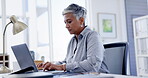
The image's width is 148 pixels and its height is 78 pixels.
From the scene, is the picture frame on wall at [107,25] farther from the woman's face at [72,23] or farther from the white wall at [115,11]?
the woman's face at [72,23]

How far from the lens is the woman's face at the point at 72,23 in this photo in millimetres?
1602

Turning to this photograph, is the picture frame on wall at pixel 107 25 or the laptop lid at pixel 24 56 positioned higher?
the picture frame on wall at pixel 107 25

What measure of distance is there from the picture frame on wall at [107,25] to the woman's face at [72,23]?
302cm

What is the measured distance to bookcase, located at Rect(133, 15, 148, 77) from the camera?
3332 millimetres

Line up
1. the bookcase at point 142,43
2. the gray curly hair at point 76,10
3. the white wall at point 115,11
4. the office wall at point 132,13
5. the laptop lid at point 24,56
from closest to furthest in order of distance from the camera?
1. the laptop lid at point 24,56
2. the gray curly hair at point 76,10
3. the bookcase at point 142,43
4. the white wall at point 115,11
5. the office wall at point 132,13

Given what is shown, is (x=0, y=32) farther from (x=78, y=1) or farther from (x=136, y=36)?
(x=136, y=36)

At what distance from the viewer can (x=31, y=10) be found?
13.6ft

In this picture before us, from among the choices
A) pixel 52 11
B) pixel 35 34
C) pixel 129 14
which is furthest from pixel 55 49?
pixel 129 14

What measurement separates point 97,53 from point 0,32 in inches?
114

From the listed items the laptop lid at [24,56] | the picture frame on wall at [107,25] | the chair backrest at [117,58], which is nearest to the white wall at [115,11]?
the picture frame on wall at [107,25]

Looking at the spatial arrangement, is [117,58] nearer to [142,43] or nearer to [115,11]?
[142,43]

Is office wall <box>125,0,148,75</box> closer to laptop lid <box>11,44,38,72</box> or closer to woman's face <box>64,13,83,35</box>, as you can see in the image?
woman's face <box>64,13,83,35</box>

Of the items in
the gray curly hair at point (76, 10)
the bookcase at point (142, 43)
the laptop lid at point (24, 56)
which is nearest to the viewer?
the laptop lid at point (24, 56)

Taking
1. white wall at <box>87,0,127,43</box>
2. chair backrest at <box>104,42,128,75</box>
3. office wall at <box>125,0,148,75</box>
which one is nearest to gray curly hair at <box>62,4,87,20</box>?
chair backrest at <box>104,42,128,75</box>
